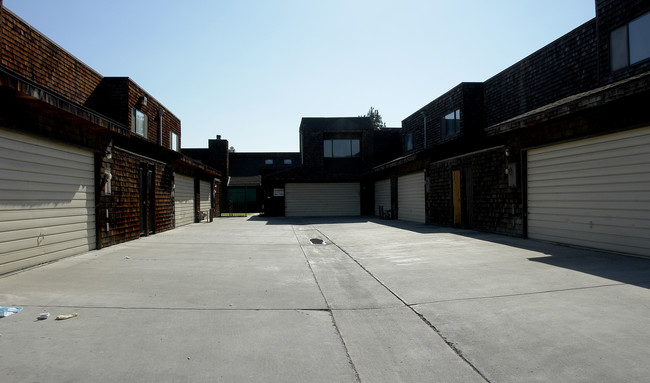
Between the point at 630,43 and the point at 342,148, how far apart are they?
67.2 feet

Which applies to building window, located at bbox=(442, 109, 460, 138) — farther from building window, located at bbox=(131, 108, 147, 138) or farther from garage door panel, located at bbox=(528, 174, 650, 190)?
building window, located at bbox=(131, 108, 147, 138)

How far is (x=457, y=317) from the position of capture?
14.0 feet

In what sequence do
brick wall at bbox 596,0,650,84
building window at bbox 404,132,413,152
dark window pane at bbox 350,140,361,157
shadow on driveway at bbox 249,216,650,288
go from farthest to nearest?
dark window pane at bbox 350,140,361,157
building window at bbox 404,132,413,152
brick wall at bbox 596,0,650,84
shadow on driveway at bbox 249,216,650,288

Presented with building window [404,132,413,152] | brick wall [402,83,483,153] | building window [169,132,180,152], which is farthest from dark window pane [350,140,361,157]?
building window [169,132,180,152]

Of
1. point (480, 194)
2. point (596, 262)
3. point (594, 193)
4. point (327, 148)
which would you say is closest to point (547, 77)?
point (480, 194)

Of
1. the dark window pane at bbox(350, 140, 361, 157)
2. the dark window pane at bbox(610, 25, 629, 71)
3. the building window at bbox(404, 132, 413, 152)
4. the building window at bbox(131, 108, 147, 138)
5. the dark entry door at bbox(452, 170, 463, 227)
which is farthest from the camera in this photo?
the dark window pane at bbox(350, 140, 361, 157)

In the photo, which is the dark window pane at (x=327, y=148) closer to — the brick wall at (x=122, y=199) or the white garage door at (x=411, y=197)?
the white garage door at (x=411, y=197)

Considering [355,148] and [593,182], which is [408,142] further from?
[593,182]

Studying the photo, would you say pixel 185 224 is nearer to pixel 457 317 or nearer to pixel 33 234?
pixel 33 234

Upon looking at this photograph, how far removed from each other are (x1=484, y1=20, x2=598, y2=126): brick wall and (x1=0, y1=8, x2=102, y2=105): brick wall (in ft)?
50.8

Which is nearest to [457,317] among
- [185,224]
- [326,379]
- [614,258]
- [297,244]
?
[326,379]

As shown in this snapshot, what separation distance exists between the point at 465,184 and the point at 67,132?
13.3 metres

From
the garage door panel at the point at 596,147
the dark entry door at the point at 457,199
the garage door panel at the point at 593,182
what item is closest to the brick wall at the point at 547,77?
the garage door panel at the point at 596,147

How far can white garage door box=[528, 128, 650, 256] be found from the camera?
7.74m
